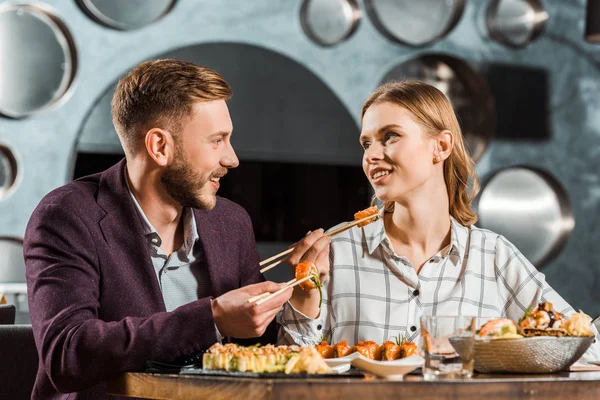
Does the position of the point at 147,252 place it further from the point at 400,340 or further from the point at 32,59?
the point at 32,59

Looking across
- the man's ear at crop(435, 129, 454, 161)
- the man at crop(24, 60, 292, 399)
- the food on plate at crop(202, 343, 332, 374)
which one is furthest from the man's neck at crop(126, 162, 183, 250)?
the man's ear at crop(435, 129, 454, 161)

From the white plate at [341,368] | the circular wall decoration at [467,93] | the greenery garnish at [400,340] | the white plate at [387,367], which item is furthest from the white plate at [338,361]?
the circular wall decoration at [467,93]

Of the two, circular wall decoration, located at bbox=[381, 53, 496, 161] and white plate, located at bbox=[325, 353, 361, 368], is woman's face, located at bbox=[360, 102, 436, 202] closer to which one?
white plate, located at bbox=[325, 353, 361, 368]

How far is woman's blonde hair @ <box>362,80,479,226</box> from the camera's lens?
2.58 m

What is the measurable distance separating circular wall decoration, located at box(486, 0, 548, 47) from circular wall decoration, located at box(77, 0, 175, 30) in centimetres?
229

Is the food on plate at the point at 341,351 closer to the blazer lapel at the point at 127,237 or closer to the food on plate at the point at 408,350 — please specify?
the food on plate at the point at 408,350

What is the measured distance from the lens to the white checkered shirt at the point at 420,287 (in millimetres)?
2494

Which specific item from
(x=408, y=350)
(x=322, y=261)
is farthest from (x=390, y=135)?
(x=408, y=350)

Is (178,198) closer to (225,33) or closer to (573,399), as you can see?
(573,399)

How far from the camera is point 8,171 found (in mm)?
4844

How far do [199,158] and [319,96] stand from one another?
3394 millimetres

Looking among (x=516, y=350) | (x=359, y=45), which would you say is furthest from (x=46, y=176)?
(x=516, y=350)

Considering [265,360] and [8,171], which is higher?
[265,360]

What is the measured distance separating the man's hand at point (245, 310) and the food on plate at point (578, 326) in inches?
22.7
